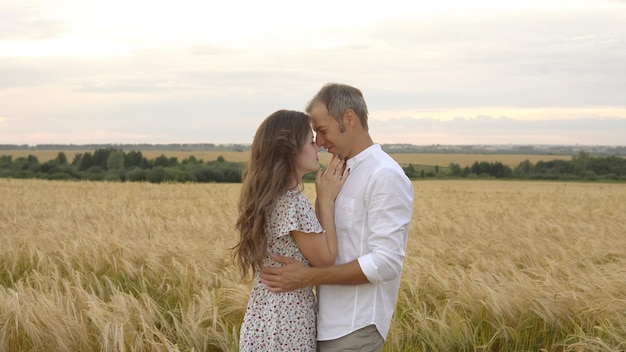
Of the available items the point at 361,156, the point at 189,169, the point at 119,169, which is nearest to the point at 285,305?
the point at 361,156

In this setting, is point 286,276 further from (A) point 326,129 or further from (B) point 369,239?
(A) point 326,129

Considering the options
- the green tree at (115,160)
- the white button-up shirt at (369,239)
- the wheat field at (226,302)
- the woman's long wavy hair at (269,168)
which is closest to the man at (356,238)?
the white button-up shirt at (369,239)

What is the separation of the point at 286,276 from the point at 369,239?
1.28ft

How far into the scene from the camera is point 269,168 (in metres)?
3.16

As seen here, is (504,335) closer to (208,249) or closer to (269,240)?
(269,240)

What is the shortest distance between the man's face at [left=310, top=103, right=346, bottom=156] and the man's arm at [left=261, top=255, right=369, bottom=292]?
1.70 feet

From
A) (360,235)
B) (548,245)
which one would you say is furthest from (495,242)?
(360,235)

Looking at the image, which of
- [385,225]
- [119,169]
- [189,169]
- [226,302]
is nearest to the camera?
[385,225]

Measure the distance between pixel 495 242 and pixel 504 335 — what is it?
360 cm

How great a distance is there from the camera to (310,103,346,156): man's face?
321 cm

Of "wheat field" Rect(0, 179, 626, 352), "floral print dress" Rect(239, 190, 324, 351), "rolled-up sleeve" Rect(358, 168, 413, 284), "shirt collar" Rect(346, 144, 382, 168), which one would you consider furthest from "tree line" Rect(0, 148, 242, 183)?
"rolled-up sleeve" Rect(358, 168, 413, 284)

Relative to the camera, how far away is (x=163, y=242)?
8.34m

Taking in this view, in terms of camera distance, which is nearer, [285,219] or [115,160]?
[285,219]

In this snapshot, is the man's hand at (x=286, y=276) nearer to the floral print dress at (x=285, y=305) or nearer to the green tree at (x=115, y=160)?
the floral print dress at (x=285, y=305)
